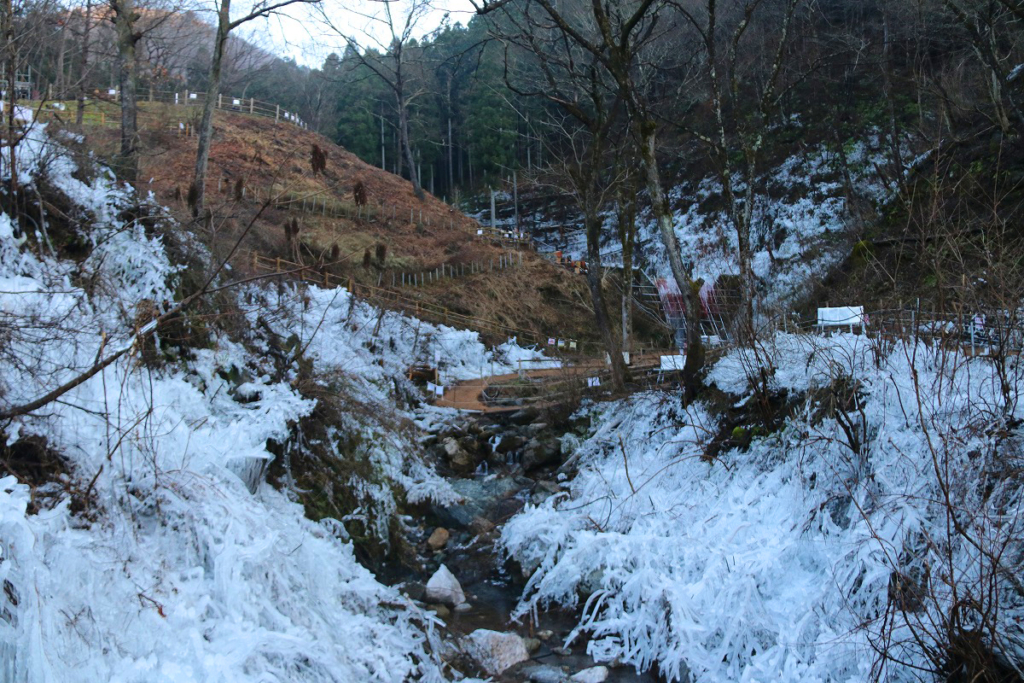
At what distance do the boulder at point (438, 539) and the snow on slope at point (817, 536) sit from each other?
78 cm

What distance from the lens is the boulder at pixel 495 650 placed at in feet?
18.4

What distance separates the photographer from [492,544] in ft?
26.5

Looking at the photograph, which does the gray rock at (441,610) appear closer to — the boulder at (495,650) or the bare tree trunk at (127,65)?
the boulder at (495,650)

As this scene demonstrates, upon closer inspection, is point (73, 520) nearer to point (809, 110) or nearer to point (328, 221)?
point (328, 221)

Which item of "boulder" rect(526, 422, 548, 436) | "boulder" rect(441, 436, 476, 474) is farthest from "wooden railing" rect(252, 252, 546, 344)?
"boulder" rect(526, 422, 548, 436)

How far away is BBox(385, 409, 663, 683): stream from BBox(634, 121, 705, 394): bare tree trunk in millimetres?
2358

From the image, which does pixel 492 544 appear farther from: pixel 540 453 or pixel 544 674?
pixel 540 453

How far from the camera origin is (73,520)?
4.45 meters

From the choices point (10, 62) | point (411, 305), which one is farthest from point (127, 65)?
point (411, 305)

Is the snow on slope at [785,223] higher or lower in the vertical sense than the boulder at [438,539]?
higher

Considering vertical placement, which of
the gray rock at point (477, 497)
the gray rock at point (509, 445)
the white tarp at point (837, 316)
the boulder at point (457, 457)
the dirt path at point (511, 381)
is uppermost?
the white tarp at point (837, 316)

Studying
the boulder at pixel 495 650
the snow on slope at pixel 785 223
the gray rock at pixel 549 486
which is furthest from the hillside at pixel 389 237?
the boulder at pixel 495 650

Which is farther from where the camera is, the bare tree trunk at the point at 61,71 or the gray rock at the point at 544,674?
the bare tree trunk at the point at 61,71

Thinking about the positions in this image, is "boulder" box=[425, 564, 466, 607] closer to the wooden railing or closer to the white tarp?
the white tarp
